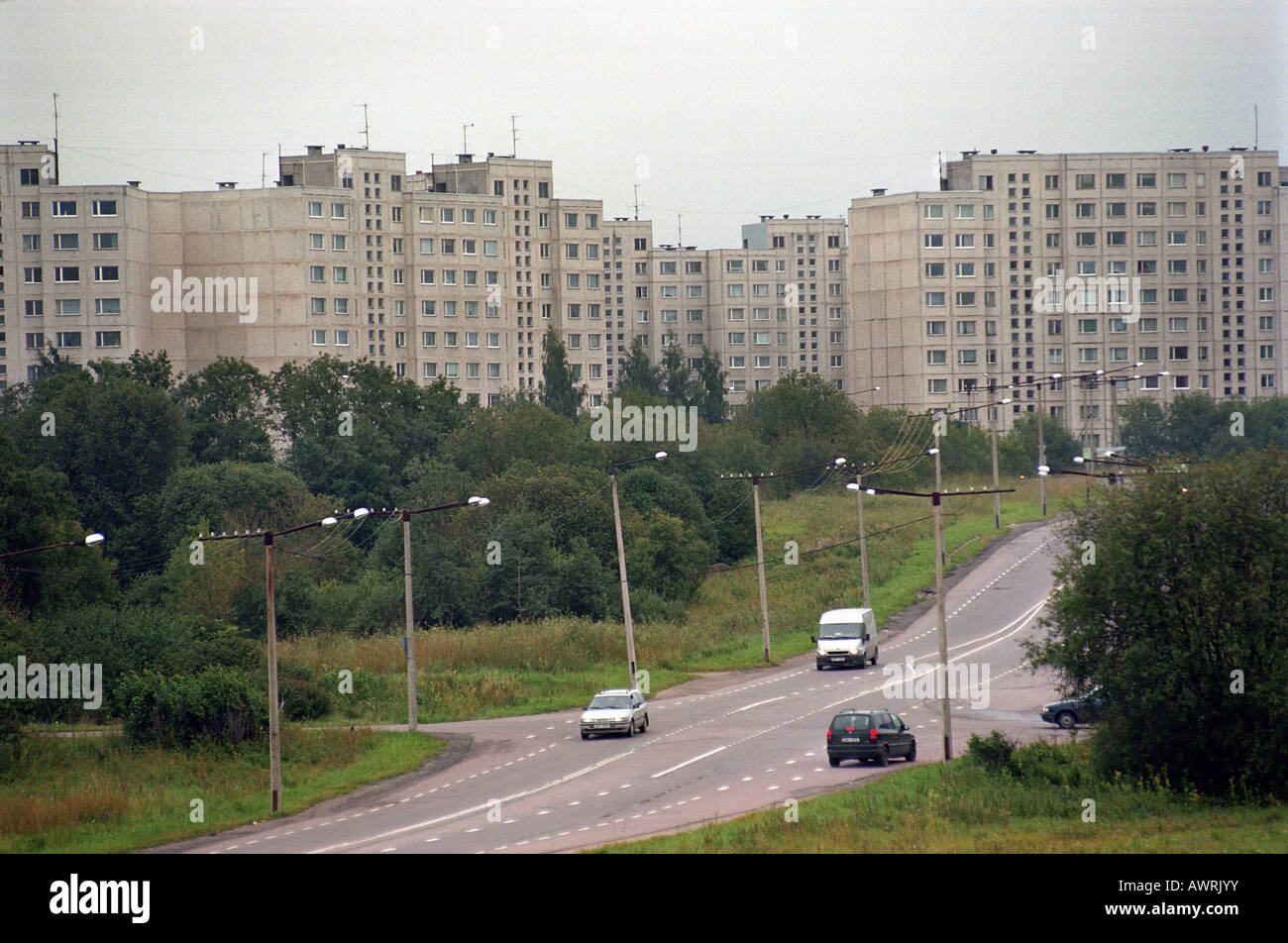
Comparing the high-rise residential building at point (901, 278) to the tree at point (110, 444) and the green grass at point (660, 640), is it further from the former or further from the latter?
the green grass at point (660, 640)

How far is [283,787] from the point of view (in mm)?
31969

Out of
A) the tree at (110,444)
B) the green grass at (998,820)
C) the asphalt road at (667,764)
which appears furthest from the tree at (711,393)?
the green grass at (998,820)

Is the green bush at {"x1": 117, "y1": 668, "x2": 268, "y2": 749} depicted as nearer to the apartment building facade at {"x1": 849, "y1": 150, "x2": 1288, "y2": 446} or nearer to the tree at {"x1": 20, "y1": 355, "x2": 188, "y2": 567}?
the tree at {"x1": 20, "y1": 355, "x2": 188, "y2": 567}

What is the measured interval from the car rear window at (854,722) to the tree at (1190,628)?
4205 mm

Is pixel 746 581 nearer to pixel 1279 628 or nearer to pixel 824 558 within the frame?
pixel 824 558

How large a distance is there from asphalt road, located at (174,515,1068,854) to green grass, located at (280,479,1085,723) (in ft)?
8.17

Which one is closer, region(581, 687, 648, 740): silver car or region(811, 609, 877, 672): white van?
region(581, 687, 648, 740): silver car

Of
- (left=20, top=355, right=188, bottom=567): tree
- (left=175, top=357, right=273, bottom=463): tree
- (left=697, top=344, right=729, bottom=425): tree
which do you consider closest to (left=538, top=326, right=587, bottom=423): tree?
(left=697, top=344, right=729, bottom=425): tree

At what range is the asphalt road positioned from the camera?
2530 centimetres

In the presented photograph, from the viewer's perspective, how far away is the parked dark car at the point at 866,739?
103 ft
